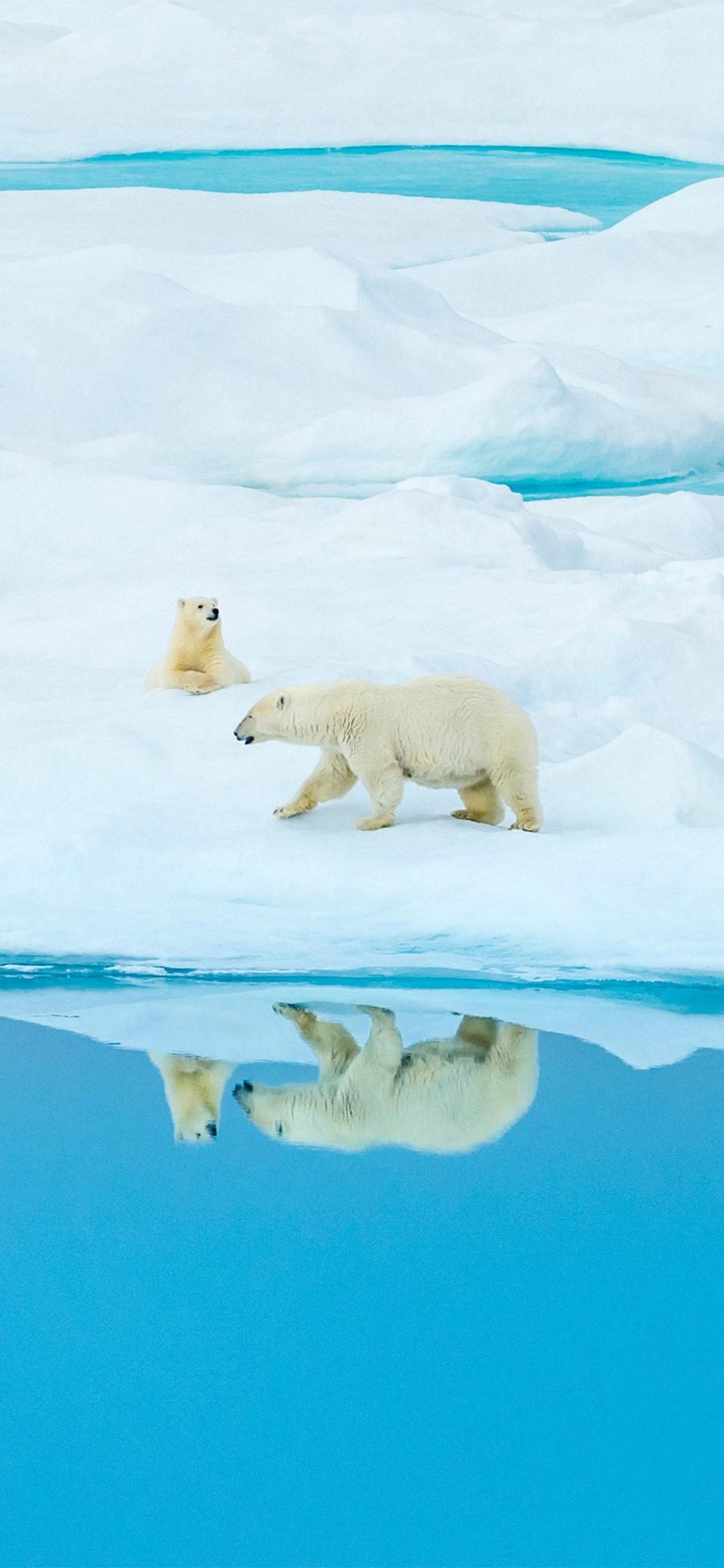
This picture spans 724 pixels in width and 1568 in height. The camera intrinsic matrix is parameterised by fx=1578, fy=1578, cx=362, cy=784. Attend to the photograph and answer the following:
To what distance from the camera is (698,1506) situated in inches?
77.6

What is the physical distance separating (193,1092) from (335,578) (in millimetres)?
3373

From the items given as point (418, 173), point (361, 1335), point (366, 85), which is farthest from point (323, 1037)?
point (366, 85)

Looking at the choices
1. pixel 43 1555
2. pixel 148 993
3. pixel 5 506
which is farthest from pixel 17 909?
pixel 5 506

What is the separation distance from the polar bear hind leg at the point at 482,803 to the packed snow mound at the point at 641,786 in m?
0.14

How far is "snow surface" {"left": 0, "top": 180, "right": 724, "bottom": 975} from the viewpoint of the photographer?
11.0 ft

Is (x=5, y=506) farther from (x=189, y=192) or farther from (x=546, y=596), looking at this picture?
(x=189, y=192)

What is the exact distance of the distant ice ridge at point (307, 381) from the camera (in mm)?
9172

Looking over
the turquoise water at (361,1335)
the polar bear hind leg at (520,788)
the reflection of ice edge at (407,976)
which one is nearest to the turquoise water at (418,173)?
the polar bear hind leg at (520,788)

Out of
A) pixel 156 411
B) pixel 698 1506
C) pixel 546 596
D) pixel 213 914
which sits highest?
pixel 156 411

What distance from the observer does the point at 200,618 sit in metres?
4.44

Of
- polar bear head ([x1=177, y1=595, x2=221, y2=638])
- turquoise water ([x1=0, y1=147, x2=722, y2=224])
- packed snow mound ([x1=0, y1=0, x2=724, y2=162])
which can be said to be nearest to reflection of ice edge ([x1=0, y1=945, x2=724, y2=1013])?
polar bear head ([x1=177, y1=595, x2=221, y2=638])

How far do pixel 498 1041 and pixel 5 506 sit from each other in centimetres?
506

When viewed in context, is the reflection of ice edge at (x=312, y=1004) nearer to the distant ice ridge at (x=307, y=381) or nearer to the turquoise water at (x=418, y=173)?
the distant ice ridge at (x=307, y=381)

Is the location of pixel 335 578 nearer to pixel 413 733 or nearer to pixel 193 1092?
pixel 413 733
